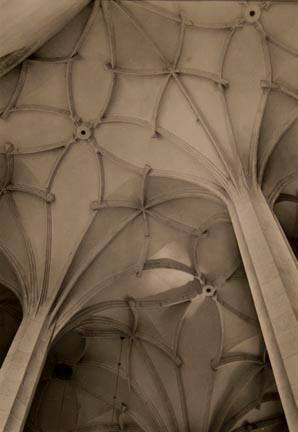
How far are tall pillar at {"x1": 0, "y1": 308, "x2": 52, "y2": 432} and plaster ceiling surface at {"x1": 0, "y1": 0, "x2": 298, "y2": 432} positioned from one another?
3.00ft

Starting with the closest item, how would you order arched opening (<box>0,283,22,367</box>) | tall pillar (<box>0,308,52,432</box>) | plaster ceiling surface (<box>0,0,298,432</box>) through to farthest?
tall pillar (<box>0,308,52,432</box>), plaster ceiling surface (<box>0,0,298,432</box>), arched opening (<box>0,283,22,367</box>)

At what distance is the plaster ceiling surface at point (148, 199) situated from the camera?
36.3 ft

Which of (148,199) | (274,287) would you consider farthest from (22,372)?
(148,199)

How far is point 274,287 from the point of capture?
636 cm

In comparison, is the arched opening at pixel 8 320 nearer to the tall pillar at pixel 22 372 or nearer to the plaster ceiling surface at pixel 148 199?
the plaster ceiling surface at pixel 148 199

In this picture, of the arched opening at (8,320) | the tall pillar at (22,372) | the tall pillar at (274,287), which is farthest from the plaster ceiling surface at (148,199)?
the tall pillar at (274,287)

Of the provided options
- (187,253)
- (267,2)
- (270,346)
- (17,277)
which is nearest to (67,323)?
(17,277)

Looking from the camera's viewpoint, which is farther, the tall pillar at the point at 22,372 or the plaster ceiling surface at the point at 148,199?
the plaster ceiling surface at the point at 148,199

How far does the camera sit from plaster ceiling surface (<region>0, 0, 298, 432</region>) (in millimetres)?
11055

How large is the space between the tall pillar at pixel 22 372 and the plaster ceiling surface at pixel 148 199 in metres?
0.92

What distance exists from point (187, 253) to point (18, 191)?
5591mm

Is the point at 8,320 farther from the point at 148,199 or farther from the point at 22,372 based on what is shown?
the point at 148,199

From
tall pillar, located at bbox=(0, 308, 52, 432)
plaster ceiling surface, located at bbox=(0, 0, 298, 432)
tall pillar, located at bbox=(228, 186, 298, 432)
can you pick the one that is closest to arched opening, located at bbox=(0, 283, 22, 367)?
plaster ceiling surface, located at bbox=(0, 0, 298, 432)

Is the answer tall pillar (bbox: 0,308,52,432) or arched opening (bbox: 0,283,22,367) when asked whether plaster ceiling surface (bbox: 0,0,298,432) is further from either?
arched opening (bbox: 0,283,22,367)
